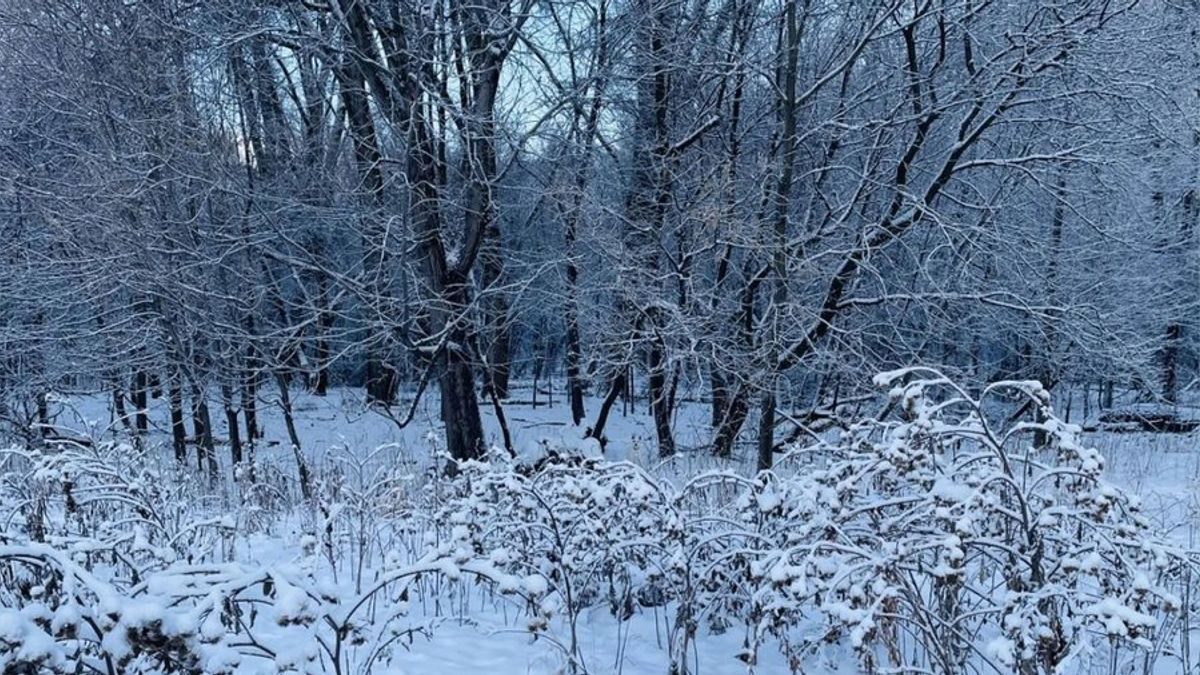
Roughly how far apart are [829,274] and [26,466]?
9.08 metres

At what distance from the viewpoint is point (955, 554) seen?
8.83ft

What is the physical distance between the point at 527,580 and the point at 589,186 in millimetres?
9439

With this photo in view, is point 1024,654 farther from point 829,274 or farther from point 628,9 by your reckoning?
point 628,9

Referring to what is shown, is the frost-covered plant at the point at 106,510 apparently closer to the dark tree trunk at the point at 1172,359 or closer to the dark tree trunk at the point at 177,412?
the dark tree trunk at the point at 177,412

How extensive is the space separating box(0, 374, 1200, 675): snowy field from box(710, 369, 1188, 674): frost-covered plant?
0.02 meters

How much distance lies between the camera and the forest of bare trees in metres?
9.49

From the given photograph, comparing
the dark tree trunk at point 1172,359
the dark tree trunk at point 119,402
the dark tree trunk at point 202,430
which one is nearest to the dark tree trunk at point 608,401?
the dark tree trunk at point 202,430

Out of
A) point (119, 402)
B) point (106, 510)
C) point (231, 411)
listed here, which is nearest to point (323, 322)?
point (231, 411)

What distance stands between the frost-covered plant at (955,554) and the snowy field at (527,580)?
0.02m

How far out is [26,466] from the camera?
823 cm

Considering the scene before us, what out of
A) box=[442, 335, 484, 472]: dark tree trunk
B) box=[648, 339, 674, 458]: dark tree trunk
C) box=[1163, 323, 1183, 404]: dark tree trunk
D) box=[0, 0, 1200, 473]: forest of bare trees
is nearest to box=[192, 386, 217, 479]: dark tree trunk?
box=[0, 0, 1200, 473]: forest of bare trees

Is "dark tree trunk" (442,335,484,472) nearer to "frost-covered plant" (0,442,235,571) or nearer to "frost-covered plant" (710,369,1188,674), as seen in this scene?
"frost-covered plant" (0,442,235,571)

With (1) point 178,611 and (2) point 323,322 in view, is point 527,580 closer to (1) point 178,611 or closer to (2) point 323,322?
(1) point 178,611

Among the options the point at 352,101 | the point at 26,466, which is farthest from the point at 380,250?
the point at 26,466
